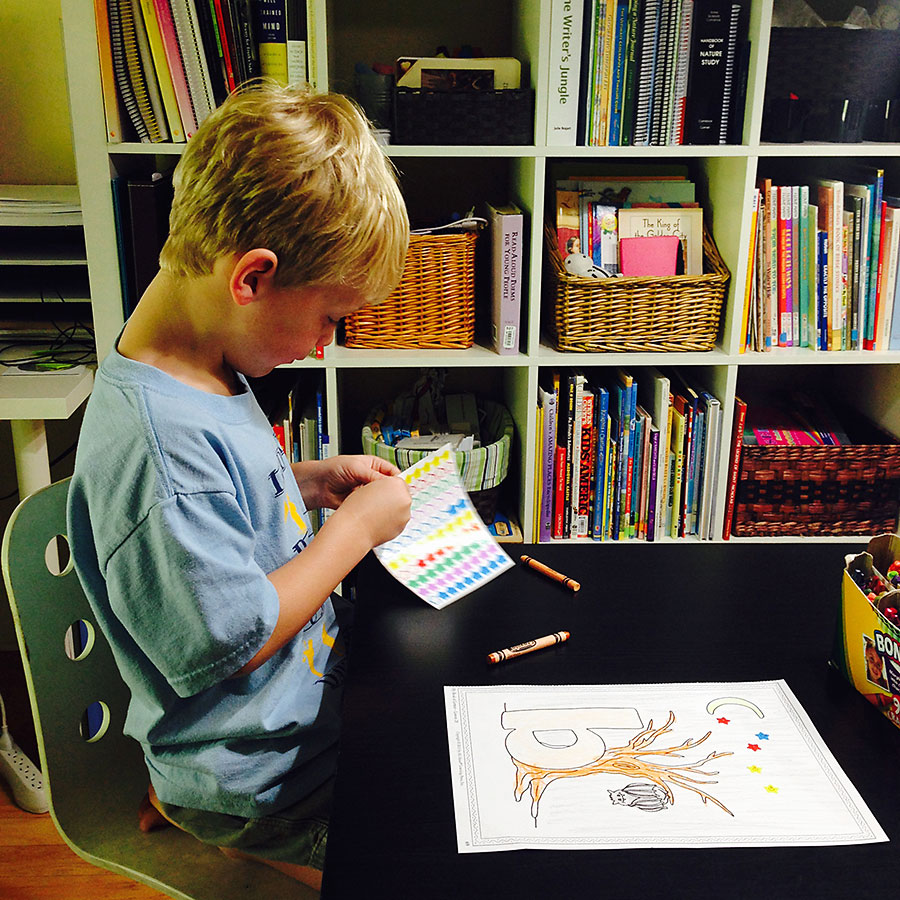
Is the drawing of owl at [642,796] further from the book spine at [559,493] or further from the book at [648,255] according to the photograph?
the book at [648,255]

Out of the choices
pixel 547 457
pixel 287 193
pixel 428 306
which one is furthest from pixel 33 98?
pixel 287 193

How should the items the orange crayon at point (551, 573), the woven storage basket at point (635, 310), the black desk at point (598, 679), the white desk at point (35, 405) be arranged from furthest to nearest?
the woven storage basket at point (635, 310)
the white desk at point (35, 405)
the orange crayon at point (551, 573)
the black desk at point (598, 679)

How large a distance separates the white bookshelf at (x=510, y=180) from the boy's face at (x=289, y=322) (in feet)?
2.75

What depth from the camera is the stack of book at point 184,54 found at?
5.41ft

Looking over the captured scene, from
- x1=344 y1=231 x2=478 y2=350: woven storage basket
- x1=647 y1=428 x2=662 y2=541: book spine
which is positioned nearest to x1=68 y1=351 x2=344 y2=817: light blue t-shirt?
x1=344 y1=231 x2=478 y2=350: woven storage basket

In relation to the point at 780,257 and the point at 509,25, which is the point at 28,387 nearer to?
the point at 509,25

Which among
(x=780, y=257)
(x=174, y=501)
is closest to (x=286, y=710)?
(x=174, y=501)

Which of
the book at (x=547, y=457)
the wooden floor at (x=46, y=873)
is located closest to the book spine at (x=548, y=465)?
the book at (x=547, y=457)

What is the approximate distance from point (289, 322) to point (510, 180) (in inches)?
50.1

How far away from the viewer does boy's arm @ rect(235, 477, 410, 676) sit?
0.92 meters

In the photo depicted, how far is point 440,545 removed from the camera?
1.18 meters

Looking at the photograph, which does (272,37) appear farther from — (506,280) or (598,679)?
(598,679)

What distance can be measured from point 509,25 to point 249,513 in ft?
4.89

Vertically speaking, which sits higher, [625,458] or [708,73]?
[708,73]
